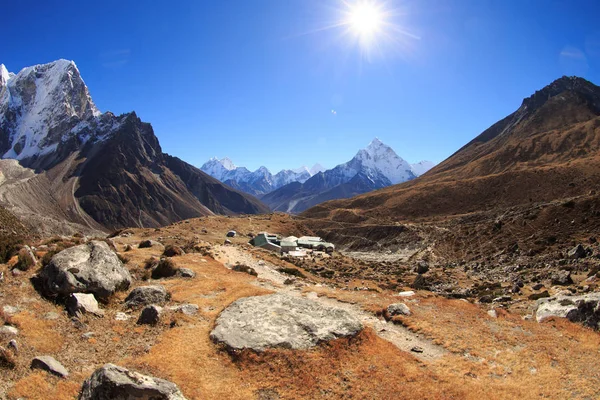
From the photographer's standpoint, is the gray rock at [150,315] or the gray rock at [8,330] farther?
the gray rock at [150,315]

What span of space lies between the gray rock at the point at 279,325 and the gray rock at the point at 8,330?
910 centimetres

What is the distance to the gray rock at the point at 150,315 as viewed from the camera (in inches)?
785

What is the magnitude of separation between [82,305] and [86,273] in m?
3.38

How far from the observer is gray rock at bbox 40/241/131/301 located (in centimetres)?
2100

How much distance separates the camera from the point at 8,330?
1552cm

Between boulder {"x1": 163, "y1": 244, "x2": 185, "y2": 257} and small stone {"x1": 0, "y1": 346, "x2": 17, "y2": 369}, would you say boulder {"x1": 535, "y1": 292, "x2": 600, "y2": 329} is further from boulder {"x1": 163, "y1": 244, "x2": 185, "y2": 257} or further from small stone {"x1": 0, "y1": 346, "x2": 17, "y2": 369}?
boulder {"x1": 163, "y1": 244, "x2": 185, "y2": 257}

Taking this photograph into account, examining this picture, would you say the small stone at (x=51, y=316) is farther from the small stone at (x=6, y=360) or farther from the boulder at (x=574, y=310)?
the boulder at (x=574, y=310)

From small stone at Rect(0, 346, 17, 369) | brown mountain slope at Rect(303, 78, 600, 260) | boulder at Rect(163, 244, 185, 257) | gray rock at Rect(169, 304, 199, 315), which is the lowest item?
small stone at Rect(0, 346, 17, 369)

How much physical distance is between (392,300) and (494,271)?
3820 centimetres

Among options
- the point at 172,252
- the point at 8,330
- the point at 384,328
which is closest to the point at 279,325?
the point at 384,328

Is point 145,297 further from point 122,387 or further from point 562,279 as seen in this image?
point 562,279

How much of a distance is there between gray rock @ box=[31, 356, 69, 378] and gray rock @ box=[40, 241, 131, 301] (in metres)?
7.88

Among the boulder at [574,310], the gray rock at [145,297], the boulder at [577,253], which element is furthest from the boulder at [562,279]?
the gray rock at [145,297]

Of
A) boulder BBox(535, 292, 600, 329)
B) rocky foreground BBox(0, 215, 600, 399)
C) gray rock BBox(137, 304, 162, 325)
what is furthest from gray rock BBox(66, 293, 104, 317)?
boulder BBox(535, 292, 600, 329)
